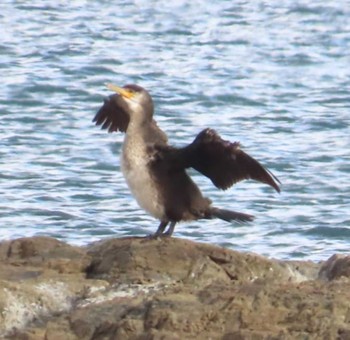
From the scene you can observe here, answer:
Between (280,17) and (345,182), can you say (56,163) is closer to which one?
(345,182)

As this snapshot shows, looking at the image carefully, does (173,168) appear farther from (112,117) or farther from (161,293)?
(161,293)

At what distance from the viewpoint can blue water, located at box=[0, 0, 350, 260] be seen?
1134 centimetres

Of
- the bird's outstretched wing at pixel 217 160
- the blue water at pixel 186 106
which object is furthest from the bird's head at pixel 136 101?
the blue water at pixel 186 106

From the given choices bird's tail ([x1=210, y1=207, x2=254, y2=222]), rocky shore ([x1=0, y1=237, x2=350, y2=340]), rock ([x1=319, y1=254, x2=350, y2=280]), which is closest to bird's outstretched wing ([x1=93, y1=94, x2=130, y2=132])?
bird's tail ([x1=210, y1=207, x2=254, y2=222])

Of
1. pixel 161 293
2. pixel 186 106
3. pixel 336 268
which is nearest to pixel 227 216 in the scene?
pixel 336 268

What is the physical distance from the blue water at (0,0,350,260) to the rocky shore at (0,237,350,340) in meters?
3.27

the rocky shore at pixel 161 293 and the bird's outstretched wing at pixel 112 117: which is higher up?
the bird's outstretched wing at pixel 112 117

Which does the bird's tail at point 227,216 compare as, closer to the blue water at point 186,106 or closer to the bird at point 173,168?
the bird at point 173,168

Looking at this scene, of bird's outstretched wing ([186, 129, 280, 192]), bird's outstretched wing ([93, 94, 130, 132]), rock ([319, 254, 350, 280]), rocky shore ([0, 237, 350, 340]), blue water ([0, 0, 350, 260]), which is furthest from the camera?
blue water ([0, 0, 350, 260])

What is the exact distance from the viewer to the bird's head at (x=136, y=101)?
7.88 meters

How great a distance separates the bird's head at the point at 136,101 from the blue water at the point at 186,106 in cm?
267

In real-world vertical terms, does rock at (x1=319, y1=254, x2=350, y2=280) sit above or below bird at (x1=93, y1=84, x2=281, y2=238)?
below

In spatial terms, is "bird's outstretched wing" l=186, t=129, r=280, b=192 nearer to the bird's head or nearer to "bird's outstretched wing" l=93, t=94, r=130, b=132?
the bird's head

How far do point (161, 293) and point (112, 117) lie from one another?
2.34m
